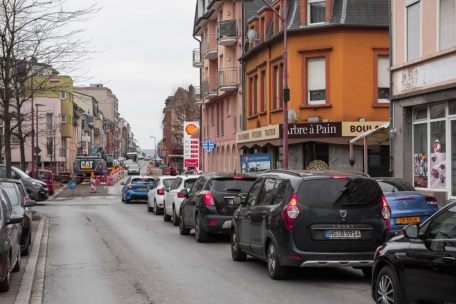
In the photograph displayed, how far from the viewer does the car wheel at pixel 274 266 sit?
444 inches

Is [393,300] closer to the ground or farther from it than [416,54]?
closer to the ground

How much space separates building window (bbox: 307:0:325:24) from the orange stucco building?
0.14 ft

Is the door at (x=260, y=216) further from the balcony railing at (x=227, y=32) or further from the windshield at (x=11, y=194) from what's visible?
the balcony railing at (x=227, y=32)

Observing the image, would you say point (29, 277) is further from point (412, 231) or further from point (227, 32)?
point (227, 32)

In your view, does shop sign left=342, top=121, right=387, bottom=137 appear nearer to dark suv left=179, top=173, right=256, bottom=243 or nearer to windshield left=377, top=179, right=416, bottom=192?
dark suv left=179, top=173, right=256, bottom=243

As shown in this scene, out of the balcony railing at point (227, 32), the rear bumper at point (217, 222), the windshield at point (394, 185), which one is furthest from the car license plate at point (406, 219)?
the balcony railing at point (227, 32)

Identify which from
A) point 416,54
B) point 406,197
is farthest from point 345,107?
point 406,197

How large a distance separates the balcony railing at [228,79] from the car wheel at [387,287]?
37.2 m

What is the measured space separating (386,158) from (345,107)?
9.46 ft

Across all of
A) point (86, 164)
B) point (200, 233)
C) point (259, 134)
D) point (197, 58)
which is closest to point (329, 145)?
point (259, 134)

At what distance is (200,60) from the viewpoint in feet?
189

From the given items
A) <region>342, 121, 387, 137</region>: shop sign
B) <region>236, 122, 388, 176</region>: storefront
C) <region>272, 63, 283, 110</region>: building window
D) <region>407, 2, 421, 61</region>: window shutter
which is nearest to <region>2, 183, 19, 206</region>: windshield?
<region>407, 2, 421, 61</region>: window shutter

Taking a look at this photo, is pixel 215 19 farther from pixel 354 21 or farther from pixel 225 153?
pixel 354 21

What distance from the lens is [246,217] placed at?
1314 cm
